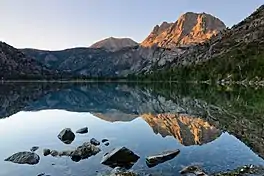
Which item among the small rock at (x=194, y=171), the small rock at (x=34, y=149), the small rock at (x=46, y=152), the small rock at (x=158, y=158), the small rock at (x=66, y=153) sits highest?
the small rock at (x=194, y=171)

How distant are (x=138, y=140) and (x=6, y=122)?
25.1 metres

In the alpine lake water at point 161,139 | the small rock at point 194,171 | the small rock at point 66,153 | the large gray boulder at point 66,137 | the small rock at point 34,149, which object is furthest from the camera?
the large gray boulder at point 66,137

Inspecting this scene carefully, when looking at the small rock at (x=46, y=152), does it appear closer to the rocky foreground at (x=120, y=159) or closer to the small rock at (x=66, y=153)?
the rocky foreground at (x=120, y=159)

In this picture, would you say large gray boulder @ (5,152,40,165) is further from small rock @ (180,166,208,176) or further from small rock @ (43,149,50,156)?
small rock @ (180,166,208,176)

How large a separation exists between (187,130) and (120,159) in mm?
18887

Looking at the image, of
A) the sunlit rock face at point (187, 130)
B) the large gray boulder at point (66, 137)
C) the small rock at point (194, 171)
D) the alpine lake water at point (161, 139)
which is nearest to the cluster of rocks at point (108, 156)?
the alpine lake water at point (161, 139)

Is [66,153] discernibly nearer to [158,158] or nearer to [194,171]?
[158,158]

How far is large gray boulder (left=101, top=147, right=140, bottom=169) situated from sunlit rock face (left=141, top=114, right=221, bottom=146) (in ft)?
29.6

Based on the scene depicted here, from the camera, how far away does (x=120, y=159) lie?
27328mm

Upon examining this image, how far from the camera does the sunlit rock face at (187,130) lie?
37938mm

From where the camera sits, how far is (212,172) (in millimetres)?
23984

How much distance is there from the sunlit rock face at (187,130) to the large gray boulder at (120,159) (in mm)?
9019

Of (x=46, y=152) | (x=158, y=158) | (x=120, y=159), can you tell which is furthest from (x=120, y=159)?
(x=46, y=152)

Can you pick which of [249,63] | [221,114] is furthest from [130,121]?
[249,63]
